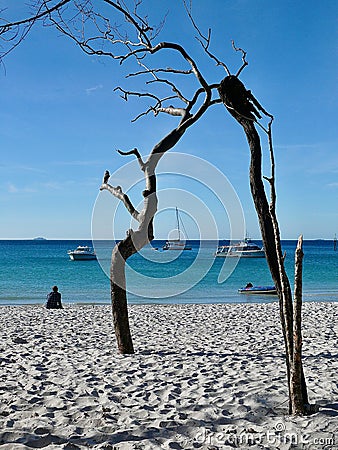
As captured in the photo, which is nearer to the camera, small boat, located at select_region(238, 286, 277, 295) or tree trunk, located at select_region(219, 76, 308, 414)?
tree trunk, located at select_region(219, 76, 308, 414)

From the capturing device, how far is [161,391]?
17.9 feet

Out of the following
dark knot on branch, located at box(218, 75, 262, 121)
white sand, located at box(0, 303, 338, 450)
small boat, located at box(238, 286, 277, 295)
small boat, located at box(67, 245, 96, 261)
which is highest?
small boat, located at box(67, 245, 96, 261)

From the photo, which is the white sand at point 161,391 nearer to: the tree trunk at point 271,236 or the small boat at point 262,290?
the tree trunk at point 271,236

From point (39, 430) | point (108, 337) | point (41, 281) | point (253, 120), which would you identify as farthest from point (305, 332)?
point (41, 281)

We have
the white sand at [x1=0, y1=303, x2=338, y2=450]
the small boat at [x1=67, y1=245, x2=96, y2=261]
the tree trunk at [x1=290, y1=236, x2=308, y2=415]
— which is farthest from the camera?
the small boat at [x1=67, y1=245, x2=96, y2=261]

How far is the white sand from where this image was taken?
401 centimetres

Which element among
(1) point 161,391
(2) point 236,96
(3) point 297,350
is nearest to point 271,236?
(3) point 297,350

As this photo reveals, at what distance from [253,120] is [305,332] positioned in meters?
6.28

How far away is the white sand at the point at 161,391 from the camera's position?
13.2ft

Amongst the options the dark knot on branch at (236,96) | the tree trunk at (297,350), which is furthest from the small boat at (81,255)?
the tree trunk at (297,350)

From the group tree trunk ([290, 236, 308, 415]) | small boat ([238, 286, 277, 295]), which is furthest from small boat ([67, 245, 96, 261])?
tree trunk ([290, 236, 308, 415])

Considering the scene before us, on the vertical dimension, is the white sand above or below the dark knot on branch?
below

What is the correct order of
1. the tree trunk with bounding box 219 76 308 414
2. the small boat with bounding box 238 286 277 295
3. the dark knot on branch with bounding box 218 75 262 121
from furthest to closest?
the small boat with bounding box 238 286 277 295, the dark knot on branch with bounding box 218 75 262 121, the tree trunk with bounding box 219 76 308 414

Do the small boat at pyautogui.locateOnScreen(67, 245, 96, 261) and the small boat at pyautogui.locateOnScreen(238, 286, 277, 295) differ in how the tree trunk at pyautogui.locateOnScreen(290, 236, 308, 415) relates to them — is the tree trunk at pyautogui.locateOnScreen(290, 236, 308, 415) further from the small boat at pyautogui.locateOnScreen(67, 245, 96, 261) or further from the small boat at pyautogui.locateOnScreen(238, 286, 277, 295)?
the small boat at pyautogui.locateOnScreen(67, 245, 96, 261)
